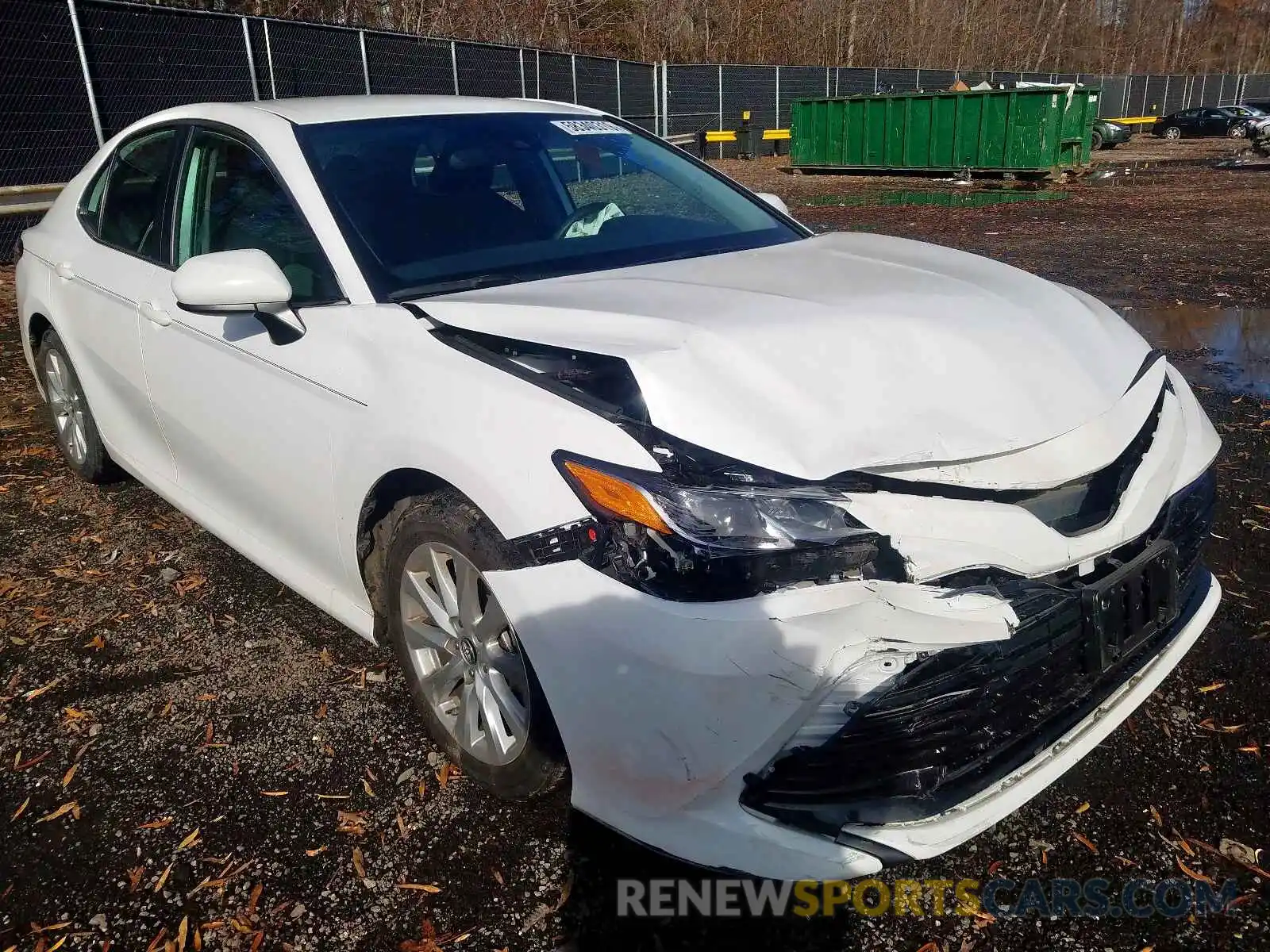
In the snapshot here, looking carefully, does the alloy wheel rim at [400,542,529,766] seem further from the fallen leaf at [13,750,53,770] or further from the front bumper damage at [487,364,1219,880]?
the fallen leaf at [13,750,53,770]

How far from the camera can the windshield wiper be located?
2467 millimetres

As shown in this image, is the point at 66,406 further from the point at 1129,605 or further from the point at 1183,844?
the point at 1183,844

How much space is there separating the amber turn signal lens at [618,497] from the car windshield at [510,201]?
897 millimetres

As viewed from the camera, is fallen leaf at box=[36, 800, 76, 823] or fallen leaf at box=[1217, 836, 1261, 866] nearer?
fallen leaf at box=[1217, 836, 1261, 866]

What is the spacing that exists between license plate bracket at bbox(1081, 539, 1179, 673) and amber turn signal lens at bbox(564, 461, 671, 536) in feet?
2.93

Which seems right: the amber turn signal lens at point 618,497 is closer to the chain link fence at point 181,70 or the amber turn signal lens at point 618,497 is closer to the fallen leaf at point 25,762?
the fallen leaf at point 25,762

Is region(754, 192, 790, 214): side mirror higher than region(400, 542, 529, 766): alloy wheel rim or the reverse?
higher

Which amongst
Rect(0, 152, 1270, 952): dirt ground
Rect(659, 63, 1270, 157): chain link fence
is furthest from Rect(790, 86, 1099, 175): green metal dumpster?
Rect(0, 152, 1270, 952): dirt ground

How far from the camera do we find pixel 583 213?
10.3 ft

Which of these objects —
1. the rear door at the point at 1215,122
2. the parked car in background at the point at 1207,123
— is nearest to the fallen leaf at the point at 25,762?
the parked car in background at the point at 1207,123

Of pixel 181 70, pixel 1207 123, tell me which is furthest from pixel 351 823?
pixel 1207 123

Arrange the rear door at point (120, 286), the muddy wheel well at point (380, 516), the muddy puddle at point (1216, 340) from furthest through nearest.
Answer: the muddy puddle at point (1216, 340) < the rear door at point (120, 286) < the muddy wheel well at point (380, 516)

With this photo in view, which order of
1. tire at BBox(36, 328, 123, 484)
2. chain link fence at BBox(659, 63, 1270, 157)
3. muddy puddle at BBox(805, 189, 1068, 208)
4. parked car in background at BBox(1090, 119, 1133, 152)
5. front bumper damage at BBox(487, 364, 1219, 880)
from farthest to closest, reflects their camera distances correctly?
parked car in background at BBox(1090, 119, 1133, 152)
chain link fence at BBox(659, 63, 1270, 157)
muddy puddle at BBox(805, 189, 1068, 208)
tire at BBox(36, 328, 123, 484)
front bumper damage at BBox(487, 364, 1219, 880)

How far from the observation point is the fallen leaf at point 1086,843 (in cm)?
219
